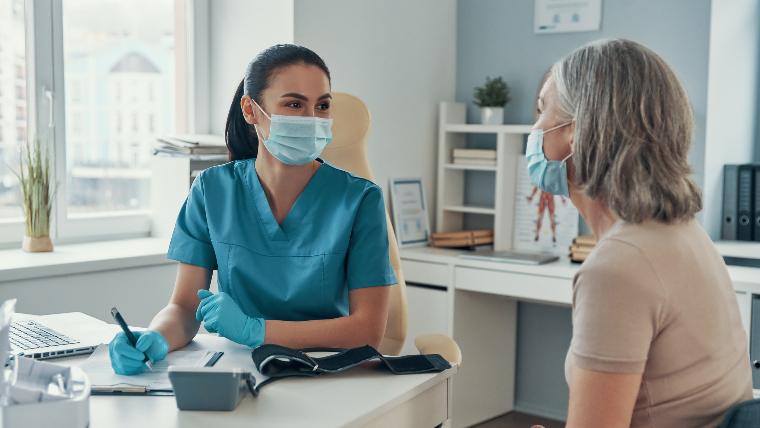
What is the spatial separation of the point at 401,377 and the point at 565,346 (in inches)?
90.4

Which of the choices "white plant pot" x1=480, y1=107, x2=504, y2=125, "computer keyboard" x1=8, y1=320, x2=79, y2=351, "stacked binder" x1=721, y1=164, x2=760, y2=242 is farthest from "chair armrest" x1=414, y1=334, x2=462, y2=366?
"white plant pot" x1=480, y1=107, x2=504, y2=125

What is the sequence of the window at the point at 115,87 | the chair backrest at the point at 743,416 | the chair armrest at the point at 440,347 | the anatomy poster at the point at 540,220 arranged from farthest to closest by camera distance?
the anatomy poster at the point at 540,220, the window at the point at 115,87, the chair armrest at the point at 440,347, the chair backrest at the point at 743,416

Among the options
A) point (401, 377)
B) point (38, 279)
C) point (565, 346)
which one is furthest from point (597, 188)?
point (565, 346)

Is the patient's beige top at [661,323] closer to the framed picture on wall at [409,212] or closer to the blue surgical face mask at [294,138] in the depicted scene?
the blue surgical face mask at [294,138]

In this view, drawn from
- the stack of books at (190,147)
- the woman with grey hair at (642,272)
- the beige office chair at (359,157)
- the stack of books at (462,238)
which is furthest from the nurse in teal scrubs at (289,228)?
the stack of books at (462,238)

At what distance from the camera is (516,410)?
3.90 metres

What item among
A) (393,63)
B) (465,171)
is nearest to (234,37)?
(393,63)

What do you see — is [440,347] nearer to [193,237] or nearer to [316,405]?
[316,405]

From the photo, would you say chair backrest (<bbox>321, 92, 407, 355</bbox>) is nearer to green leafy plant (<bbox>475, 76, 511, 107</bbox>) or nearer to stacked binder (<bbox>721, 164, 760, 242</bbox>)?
green leafy plant (<bbox>475, 76, 511, 107</bbox>)

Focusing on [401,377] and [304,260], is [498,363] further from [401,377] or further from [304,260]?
[401,377]

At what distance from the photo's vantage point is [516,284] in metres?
3.30

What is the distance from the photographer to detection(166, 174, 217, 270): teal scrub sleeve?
197cm

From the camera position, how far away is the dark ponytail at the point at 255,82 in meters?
1.98

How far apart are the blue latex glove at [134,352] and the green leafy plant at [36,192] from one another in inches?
54.9
